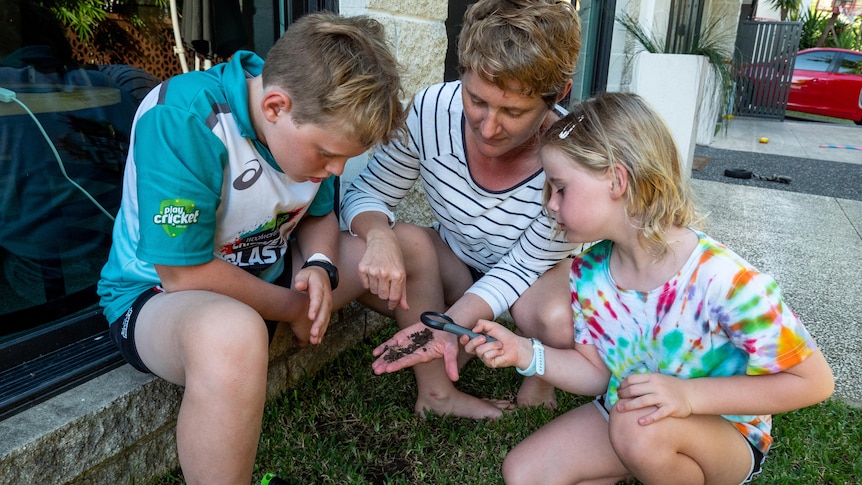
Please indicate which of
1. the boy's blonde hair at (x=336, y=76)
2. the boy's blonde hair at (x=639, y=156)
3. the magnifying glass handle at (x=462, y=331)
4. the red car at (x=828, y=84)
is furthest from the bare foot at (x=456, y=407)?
the red car at (x=828, y=84)

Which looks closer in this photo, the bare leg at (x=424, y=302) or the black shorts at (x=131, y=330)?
the black shorts at (x=131, y=330)

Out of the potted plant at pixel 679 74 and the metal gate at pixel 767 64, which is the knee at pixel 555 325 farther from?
the metal gate at pixel 767 64

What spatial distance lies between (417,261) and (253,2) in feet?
3.42

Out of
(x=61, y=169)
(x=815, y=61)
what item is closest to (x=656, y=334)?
(x=61, y=169)

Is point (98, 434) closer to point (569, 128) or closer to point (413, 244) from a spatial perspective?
point (413, 244)

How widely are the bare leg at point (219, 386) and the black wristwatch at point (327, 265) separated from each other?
366 mm

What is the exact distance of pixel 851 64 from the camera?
43.6 ft

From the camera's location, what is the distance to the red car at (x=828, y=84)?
13055mm

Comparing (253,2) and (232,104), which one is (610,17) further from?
(232,104)

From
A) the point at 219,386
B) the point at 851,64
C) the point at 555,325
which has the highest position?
the point at 219,386

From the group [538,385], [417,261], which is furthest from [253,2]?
[538,385]

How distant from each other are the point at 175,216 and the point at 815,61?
1514 centimetres

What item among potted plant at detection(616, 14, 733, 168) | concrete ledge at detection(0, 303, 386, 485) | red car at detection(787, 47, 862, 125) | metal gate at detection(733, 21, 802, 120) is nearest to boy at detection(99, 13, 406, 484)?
concrete ledge at detection(0, 303, 386, 485)

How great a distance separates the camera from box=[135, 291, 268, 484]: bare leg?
1289 mm
